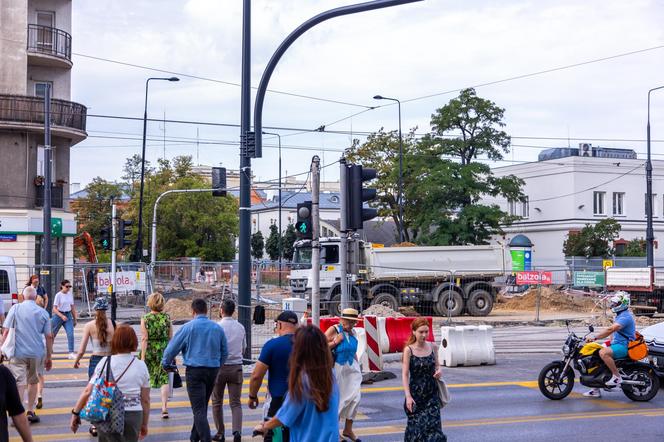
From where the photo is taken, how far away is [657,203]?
68188 millimetres

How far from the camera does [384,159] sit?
5966 centimetres

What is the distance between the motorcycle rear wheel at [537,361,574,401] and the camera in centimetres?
1380

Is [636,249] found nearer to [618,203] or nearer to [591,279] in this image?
[618,203]

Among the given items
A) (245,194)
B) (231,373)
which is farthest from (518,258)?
(231,373)

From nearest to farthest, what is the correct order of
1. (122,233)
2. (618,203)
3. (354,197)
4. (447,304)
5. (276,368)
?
(276,368), (354,197), (122,233), (447,304), (618,203)

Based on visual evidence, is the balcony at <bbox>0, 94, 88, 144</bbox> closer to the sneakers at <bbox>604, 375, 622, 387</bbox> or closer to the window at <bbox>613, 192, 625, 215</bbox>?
the sneakers at <bbox>604, 375, 622, 387</bbox>

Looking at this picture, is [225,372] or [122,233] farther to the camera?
[122,233]

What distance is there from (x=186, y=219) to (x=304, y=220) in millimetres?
49247

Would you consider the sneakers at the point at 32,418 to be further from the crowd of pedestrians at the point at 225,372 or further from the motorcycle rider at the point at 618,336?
the motorcycle rider at the point at 618,336

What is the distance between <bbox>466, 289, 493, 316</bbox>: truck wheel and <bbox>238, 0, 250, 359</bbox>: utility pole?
19592 mm

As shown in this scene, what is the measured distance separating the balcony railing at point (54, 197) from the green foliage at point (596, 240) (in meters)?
34.1

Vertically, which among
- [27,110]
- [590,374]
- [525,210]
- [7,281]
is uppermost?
[27,110]

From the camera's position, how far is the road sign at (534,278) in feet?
110

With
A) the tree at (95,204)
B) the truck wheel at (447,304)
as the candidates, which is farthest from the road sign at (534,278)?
the tree at (95,204)
